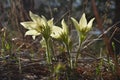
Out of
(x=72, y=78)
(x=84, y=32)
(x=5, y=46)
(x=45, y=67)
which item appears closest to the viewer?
(x=72, y=78)

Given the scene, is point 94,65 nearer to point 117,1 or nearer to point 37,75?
point 37,75

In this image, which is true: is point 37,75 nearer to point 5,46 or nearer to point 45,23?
point 45,23

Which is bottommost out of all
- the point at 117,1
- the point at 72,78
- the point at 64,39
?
the point at 72,78

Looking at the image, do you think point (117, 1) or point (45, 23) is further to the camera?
point (117, 1)

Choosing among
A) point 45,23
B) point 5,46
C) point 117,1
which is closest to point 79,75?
point 45,23

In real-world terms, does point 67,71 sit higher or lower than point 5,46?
lower

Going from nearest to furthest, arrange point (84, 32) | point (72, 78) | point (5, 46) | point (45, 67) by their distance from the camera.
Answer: point (72, 78) < point (84, 32) < point (45, 67) < point (5, 46)

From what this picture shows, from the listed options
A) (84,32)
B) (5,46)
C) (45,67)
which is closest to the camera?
(84,32)

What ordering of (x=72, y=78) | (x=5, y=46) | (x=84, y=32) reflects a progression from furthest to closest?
(x=5, y=46), (x=84, y=32), (x=72, y=78)

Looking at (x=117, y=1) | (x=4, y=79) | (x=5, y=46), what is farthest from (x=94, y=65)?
(x=117, y=1)
